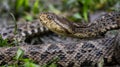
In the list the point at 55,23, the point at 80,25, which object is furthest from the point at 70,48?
the point at 80,25

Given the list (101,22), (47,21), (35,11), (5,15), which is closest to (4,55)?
(47,21)

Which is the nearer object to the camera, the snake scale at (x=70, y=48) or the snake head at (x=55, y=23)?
the snake scale at (x=70, y=48)

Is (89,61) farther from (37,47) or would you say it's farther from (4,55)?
(4,55)

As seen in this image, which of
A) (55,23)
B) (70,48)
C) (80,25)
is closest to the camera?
(70,48)

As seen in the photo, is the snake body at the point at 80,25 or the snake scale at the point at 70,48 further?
the snake body at the point at 80,25

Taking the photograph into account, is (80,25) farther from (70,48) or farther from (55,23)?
(70,48)

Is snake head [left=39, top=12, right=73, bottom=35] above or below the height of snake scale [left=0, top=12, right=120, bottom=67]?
above

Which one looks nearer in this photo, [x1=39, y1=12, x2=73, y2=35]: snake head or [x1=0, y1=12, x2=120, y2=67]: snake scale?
[x1=0, y1=12, x2=120, y2=67]: snake scale

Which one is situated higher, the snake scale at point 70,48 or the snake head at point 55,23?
the snake head at point 55,23
